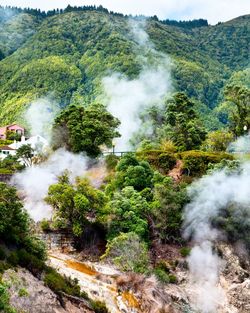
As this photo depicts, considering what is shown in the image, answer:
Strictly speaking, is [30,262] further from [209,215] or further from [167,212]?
[209,215]

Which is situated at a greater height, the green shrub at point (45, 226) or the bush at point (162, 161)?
the bush at point (162, 161)

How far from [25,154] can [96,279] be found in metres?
33.0

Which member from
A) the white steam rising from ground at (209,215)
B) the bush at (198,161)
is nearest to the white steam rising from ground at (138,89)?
the bush at (198,161)

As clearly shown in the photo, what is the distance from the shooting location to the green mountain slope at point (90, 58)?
371ft

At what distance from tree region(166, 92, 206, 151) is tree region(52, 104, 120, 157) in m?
7.00

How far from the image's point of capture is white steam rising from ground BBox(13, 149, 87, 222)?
1765 inches

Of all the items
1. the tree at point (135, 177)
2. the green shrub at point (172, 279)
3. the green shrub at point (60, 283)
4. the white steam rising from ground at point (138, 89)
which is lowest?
the green shrub at point (172, 279)

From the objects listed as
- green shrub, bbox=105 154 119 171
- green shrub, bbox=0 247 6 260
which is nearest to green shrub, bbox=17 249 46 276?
green shrub, bbox=0 247 6 260

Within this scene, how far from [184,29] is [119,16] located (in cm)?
3540

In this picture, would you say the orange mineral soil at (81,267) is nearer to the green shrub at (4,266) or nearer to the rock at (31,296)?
the rock at (31,296)

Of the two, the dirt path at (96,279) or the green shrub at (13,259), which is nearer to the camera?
the green shrub at (13,259)

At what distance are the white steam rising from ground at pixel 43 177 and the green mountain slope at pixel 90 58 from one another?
5277cm

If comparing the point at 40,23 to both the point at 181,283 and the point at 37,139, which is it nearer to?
the point at 37,139

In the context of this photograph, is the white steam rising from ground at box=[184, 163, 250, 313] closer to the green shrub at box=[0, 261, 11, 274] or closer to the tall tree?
the green shrub at box=[0, 261, 11, 274]
